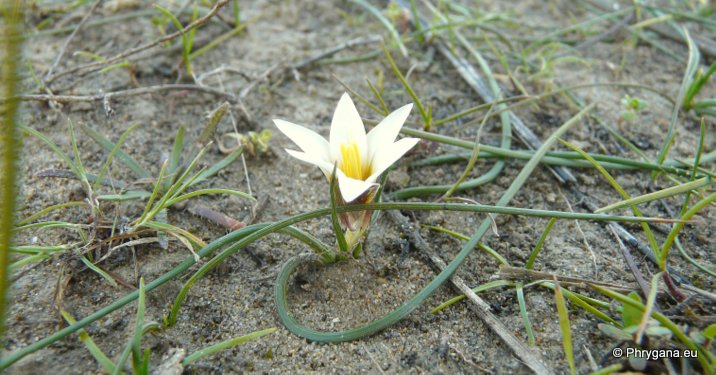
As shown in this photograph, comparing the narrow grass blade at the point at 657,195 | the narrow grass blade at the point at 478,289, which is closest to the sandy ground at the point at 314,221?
the narrow grass blade at the point at 478,289

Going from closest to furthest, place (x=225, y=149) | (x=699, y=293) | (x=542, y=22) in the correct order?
1. (x=699, y=293)
2. (x=225, y=149)
3. (x=542, y=22)

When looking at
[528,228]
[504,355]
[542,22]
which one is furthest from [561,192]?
[542,22]

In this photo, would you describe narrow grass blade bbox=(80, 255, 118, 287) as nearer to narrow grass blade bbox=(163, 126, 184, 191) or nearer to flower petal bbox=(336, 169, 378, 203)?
narrow grass blade bbox=(163, 126, 184, 191)

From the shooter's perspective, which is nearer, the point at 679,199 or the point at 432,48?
the point at 679,199

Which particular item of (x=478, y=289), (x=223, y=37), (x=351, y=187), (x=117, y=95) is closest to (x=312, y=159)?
(x=351, y=187)

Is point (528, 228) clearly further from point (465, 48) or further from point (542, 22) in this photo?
point (542, 22)

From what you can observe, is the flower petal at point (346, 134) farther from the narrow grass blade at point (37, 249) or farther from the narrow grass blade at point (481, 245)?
the narrow grass blade at point (37, 249)

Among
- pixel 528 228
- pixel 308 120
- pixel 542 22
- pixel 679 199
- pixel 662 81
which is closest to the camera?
pixel 528 228

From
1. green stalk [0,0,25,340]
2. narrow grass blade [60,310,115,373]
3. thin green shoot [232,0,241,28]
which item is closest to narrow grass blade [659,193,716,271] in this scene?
narrow grass blade [60,310,115,373]
